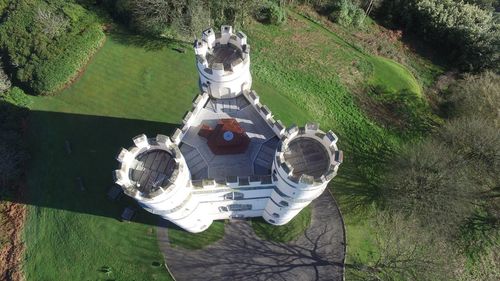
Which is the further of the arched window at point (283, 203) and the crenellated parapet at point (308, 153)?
the arched window at point (283, 203)

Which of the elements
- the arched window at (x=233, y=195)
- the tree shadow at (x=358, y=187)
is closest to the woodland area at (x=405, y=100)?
the tree shadow at (x=358, y=187)

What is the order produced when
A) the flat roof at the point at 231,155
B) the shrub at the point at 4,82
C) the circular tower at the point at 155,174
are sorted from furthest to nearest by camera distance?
the shrub at the point at 4,82
the flat roof at the point at 231,155
the circular tower at the point at 155,174

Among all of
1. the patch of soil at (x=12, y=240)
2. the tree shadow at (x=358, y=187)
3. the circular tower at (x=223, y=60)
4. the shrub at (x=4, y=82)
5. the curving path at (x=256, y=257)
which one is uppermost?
the circular tower at (x=223, y=60)

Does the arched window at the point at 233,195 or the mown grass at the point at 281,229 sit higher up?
the arched window at the point at 233,195

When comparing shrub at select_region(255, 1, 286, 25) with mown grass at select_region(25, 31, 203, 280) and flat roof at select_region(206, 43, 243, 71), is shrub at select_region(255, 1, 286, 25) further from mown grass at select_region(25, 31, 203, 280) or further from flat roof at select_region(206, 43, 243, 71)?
flat roof at select_region(206, 43, 243, 71)

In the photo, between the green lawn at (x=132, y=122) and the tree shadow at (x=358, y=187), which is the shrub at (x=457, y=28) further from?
the tree shadow at (x=358, y=187)

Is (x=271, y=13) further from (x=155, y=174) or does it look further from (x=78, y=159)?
(x=155, y=174)

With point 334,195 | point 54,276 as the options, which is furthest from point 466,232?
point 54,276

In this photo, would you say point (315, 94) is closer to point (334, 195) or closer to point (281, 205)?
point (334, 195)

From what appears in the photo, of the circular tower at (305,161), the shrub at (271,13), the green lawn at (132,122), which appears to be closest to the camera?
the circular tower at (305,161)
